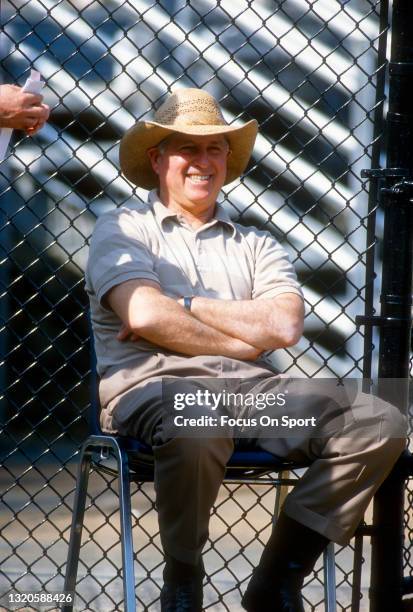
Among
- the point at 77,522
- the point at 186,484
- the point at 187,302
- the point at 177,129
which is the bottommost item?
the point at 77,522

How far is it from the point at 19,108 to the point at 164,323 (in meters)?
0.73

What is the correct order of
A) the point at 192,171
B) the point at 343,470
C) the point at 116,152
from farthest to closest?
the point at 116,152 < the point at 192,171 < the point at 343,470

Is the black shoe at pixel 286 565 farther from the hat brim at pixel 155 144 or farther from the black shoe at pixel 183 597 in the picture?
the hat brim at pixel 155 144

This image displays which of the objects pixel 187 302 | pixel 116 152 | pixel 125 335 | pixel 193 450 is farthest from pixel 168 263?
pixel 116 152

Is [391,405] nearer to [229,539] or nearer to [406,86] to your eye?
[406,86]

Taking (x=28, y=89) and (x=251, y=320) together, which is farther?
(x=251, y=320)

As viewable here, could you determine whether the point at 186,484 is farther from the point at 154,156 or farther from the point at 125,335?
the point at 154,156

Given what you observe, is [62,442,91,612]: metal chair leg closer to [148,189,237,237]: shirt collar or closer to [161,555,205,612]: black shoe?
[161,555,205,612]: black shoe

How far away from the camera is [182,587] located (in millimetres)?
2906

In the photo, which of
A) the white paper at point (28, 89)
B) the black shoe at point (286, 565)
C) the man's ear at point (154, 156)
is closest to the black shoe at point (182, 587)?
the black shoe at point (286, 565)

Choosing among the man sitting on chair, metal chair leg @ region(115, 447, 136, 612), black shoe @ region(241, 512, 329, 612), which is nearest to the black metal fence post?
the man sitting on chair

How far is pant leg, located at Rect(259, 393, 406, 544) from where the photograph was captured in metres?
2.99

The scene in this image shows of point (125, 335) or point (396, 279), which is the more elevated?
point (396, 279)

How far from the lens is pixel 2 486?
6.35 m
